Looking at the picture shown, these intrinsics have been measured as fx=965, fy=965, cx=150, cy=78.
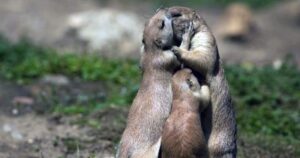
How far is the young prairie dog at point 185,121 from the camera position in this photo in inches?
212

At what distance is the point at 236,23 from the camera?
16.5 m

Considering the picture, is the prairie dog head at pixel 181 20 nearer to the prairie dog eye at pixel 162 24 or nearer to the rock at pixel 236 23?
the prairie dog eye at pixel 162 24

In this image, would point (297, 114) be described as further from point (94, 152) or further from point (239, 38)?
point (239, 38)

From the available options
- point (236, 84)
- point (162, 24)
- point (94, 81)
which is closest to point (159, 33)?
point (162, 24)

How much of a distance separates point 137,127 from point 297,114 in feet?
12.1

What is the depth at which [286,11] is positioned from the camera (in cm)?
1734

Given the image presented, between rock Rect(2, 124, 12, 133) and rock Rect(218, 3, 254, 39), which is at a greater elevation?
rock Rect(2, 124, 12, 133)

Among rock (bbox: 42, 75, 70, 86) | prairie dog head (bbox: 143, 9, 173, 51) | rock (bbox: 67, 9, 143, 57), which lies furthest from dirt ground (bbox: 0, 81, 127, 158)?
rock (bbox: 67, 9, 143, 57)

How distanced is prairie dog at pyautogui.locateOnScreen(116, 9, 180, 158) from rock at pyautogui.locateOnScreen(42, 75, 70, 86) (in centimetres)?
452

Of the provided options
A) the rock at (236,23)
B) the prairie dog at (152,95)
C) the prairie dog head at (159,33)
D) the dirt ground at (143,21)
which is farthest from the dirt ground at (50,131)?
the rock at (236,23)

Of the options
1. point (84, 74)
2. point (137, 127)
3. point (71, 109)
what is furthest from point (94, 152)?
point (84, 74)

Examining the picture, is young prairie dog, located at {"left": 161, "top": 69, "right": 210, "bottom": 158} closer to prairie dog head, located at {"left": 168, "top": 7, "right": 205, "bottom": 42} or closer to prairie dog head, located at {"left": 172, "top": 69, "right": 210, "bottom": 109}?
prairie dog head, located at {"left": 172, "top": 69, "right": 210, "bottom": 109}

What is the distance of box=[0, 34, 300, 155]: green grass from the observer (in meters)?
8.66

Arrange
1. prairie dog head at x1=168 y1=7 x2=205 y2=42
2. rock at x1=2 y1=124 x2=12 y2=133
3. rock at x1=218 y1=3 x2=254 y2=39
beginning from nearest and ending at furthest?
prairie dog head at x1=168 y1=7 x2=205 y2=42, rock at x1=2 y1=124 x2=12 y2=133, rock at x1=218 y1=3 x2=254 y2=39
